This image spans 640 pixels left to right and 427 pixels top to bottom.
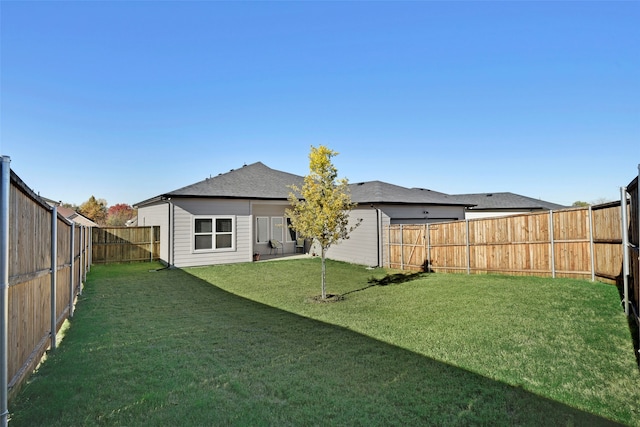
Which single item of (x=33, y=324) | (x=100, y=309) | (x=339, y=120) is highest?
(x=339, y=120)

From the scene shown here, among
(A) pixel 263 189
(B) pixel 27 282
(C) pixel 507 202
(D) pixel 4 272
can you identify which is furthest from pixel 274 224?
(C) pixel 507 202

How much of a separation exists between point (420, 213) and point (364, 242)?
354cm

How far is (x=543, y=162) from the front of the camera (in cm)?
2200

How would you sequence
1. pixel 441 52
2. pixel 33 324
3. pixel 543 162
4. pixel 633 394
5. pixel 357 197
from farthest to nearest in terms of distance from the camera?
pixel 543 162, pixel 357 197, pixel 441 52, pixel 33 324, pixel 633 394

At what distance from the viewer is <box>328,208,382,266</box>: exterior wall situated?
15.6 meters

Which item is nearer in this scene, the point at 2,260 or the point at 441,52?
the point at 2,260

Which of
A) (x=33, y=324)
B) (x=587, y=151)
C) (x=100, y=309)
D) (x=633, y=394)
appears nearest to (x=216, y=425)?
(x=33, y=324)

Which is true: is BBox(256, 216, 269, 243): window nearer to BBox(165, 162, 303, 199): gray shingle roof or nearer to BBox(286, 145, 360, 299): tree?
BBox(165, 162, 303, 199): gray shingle roof

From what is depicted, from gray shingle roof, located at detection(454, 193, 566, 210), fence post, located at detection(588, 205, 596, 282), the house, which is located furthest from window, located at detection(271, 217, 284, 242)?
gray shingle roof, located at detection(454, 193, 566, 210)

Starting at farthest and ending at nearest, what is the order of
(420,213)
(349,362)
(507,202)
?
(507,202) → (420,213) → (349,362)

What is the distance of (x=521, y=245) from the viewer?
10859mm

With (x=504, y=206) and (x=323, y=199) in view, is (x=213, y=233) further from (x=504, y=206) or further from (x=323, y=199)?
(x=504, y=206)

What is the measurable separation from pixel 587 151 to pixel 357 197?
13619 mm

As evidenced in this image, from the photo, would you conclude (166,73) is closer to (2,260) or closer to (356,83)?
(356,83)
